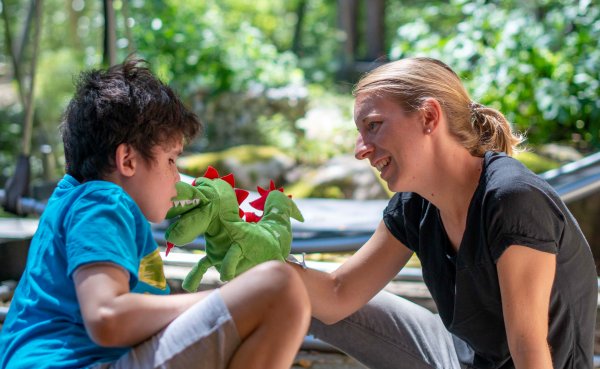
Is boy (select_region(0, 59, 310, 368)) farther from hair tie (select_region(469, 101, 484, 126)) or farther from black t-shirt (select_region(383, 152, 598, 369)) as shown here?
hair tie (select_region(469, 101, 484, 126))

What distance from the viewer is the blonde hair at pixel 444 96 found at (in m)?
1.66

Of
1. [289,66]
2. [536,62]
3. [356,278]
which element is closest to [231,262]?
[356,278]

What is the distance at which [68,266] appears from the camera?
4.19 feet

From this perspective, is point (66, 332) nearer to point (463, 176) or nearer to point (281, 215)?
point (281, 215)

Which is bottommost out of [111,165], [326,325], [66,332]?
[326,325]

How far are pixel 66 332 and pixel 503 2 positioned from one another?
215 inches

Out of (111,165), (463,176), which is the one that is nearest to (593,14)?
(463,176)

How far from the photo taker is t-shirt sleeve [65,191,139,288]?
1264mm

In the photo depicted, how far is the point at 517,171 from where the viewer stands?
5.06 ft

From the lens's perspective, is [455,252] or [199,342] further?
[455,252]

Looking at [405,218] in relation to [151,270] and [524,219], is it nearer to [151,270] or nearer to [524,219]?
[524,219]

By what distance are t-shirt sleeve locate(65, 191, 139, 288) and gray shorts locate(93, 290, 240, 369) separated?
0.12m

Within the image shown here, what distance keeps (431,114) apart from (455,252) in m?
0.30

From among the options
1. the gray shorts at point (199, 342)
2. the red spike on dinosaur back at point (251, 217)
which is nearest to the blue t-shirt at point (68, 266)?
the gray shorts at point (199, 342)
